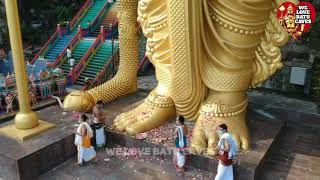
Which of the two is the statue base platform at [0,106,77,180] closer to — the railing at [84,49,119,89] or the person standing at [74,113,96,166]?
the person standing at [74,113,96,166]

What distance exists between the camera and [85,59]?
9.48 metres

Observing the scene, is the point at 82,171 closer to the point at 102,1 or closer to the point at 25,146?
the point at 25,146

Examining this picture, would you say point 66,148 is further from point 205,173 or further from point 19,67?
point 205,173

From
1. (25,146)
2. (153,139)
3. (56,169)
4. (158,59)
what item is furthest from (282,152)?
(25,146)

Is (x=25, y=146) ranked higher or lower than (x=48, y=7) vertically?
lower

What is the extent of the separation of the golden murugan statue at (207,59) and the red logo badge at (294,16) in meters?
0.08

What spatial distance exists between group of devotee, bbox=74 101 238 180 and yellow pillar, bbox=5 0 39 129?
77cm

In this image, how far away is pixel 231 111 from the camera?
14.7ft

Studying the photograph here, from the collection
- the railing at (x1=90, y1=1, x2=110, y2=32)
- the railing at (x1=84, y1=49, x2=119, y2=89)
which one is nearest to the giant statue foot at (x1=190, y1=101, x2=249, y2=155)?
the railing at (x1=84, y1=49, x2=119, y2=89)

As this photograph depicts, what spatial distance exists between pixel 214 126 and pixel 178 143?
58 centimetres

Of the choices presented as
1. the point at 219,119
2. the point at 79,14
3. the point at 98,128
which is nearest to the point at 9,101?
the point at 98,128

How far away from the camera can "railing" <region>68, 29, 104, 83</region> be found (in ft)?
29.9

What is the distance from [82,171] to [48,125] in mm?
→ 979

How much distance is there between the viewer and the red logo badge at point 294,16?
4.21 metres
